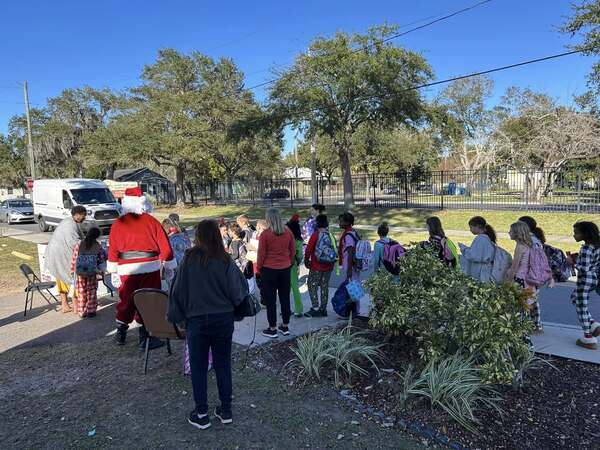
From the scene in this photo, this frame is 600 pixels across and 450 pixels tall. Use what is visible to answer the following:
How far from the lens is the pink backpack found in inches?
202

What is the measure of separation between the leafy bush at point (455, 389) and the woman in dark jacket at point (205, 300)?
161 cm

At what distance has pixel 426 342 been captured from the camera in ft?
13.4

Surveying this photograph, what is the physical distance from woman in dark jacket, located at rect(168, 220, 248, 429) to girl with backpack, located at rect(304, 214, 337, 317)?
2.67 meters

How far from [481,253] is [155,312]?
3.67m

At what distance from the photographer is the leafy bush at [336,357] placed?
4.38 meters

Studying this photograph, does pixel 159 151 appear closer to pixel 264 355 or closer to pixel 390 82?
pixel 390 82

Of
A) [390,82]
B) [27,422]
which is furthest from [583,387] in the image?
[390,82]

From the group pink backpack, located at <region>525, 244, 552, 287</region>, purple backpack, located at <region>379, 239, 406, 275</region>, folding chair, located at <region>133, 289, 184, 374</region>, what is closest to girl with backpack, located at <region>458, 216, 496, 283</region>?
pink backpack, located at <region>525, 244, 552, 287</region>

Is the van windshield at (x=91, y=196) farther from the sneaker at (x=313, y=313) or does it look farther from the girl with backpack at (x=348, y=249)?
the girl with backpack at (x=348, y=249)

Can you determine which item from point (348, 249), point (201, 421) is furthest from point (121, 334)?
point (348, 249)

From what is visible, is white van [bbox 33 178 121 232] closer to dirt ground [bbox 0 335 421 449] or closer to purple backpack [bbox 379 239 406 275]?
dirt ground [bbox 0 335 421 449]

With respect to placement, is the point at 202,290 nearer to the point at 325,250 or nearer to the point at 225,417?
the point at 225,417

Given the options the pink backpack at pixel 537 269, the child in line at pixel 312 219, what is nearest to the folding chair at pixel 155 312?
the child in line at pixel 312 219

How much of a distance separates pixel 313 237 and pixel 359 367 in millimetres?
2213
